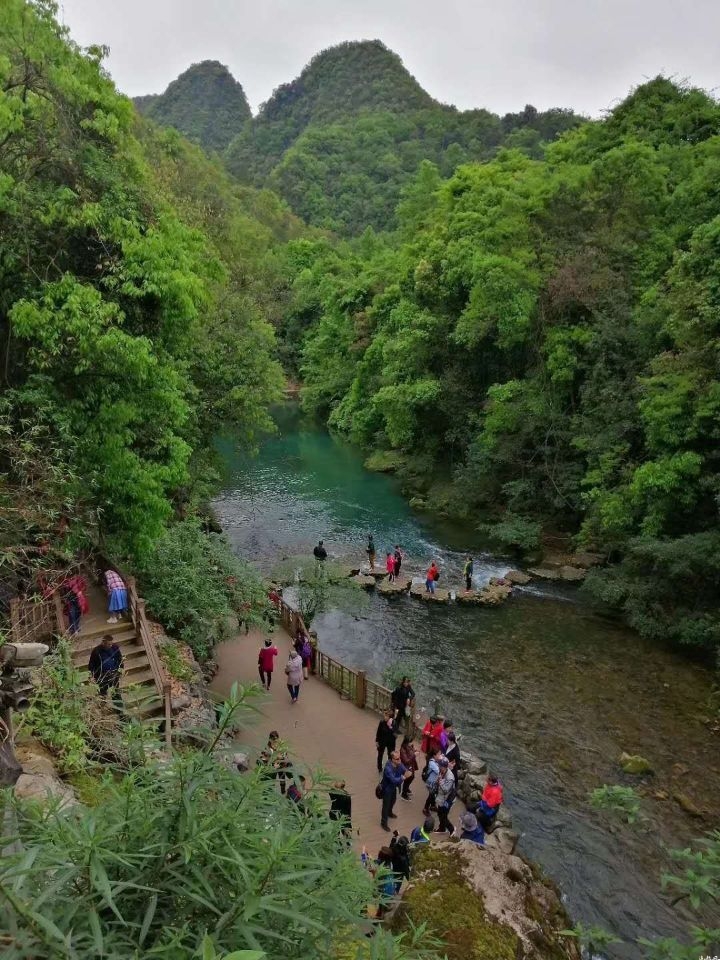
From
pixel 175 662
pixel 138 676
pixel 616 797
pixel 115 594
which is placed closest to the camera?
pixel 616 797

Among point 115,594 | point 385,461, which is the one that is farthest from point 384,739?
point 385,461

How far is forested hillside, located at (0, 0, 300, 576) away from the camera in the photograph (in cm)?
1007

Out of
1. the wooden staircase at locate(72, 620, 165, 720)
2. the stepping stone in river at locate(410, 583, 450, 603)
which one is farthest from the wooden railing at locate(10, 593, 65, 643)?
the stepping stone in river at locate(410, 583, 450, 603)

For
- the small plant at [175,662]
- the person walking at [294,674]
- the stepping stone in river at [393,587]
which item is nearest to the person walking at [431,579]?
the stepping stone in river at [393,587]

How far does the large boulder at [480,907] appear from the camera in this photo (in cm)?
646

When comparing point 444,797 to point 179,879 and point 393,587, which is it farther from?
point 393,587

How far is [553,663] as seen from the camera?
53.5 feet

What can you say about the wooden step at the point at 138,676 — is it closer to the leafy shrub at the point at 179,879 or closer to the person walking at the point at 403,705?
the person walking at the point at 403,705

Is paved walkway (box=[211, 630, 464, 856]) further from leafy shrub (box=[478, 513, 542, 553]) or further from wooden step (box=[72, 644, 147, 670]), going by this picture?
leafy shrub (box=[478, 513, 542, 553])

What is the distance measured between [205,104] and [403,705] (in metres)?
182

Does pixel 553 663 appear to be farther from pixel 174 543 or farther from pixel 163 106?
pixel 163 106

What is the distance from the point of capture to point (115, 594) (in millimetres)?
11664

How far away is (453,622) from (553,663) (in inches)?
127

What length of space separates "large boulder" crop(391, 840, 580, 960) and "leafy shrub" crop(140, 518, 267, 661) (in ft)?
22.1
